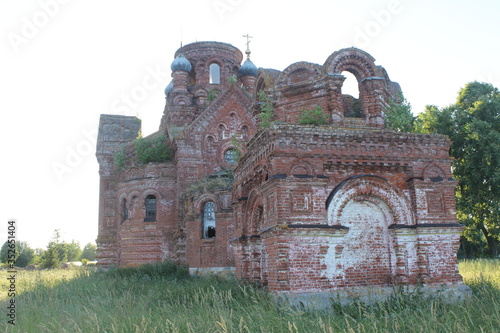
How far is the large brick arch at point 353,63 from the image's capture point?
40.7ft

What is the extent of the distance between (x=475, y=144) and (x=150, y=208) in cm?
1513

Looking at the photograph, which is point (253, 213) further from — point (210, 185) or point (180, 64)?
point (180, 64)

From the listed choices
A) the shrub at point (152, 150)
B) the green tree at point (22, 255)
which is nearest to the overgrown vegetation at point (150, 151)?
the shrub at point (152, 150)

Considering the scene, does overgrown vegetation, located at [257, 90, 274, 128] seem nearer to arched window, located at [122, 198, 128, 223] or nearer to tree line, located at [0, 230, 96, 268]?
arched window, located at [122, 198, 128, 223]

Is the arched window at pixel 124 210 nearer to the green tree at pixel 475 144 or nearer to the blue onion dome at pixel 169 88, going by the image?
the blue onion dome at pixel 169 88

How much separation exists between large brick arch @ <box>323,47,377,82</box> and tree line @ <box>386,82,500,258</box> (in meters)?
7.68

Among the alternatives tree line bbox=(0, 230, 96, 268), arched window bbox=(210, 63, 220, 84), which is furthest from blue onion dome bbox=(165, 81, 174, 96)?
tree line bbox=(0, 230, 96, 268)

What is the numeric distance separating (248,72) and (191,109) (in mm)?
4839

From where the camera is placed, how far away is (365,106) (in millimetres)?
12641

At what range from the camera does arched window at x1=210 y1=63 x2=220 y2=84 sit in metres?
28.9

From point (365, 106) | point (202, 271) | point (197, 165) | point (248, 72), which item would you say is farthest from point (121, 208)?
point (365, 106)

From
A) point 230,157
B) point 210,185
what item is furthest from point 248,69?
point 210,185

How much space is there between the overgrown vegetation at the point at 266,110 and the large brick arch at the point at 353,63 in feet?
5.78

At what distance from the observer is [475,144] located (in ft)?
65.4
